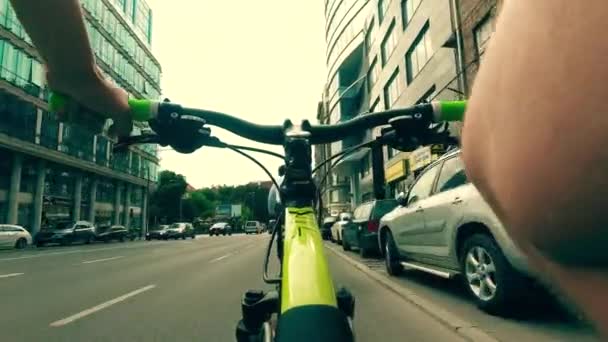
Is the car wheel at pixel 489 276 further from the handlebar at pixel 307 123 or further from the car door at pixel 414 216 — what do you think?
the handlebar at pixel 307 123

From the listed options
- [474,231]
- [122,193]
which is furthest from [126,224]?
[474,231]

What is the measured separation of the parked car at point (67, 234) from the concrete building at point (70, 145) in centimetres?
381

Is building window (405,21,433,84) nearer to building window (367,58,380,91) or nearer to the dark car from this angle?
building window (367,58,380,91)

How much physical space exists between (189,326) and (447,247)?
10.5ft

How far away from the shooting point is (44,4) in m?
1.13

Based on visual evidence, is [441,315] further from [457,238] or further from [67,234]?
[67,234]

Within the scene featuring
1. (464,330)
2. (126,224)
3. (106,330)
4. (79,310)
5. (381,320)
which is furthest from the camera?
(126,224)

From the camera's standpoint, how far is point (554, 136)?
46cm

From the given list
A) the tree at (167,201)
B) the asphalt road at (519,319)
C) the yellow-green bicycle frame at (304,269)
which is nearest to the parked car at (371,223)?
the asphalt road at (519,319)

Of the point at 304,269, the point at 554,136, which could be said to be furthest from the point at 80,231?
the point at 554,136

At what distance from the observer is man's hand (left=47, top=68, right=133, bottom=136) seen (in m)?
1.41

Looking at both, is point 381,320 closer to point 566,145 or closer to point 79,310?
point 79,310

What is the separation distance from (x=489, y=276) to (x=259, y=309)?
3543 mm

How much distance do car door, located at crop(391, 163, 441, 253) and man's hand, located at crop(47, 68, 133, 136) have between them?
5111 mm
